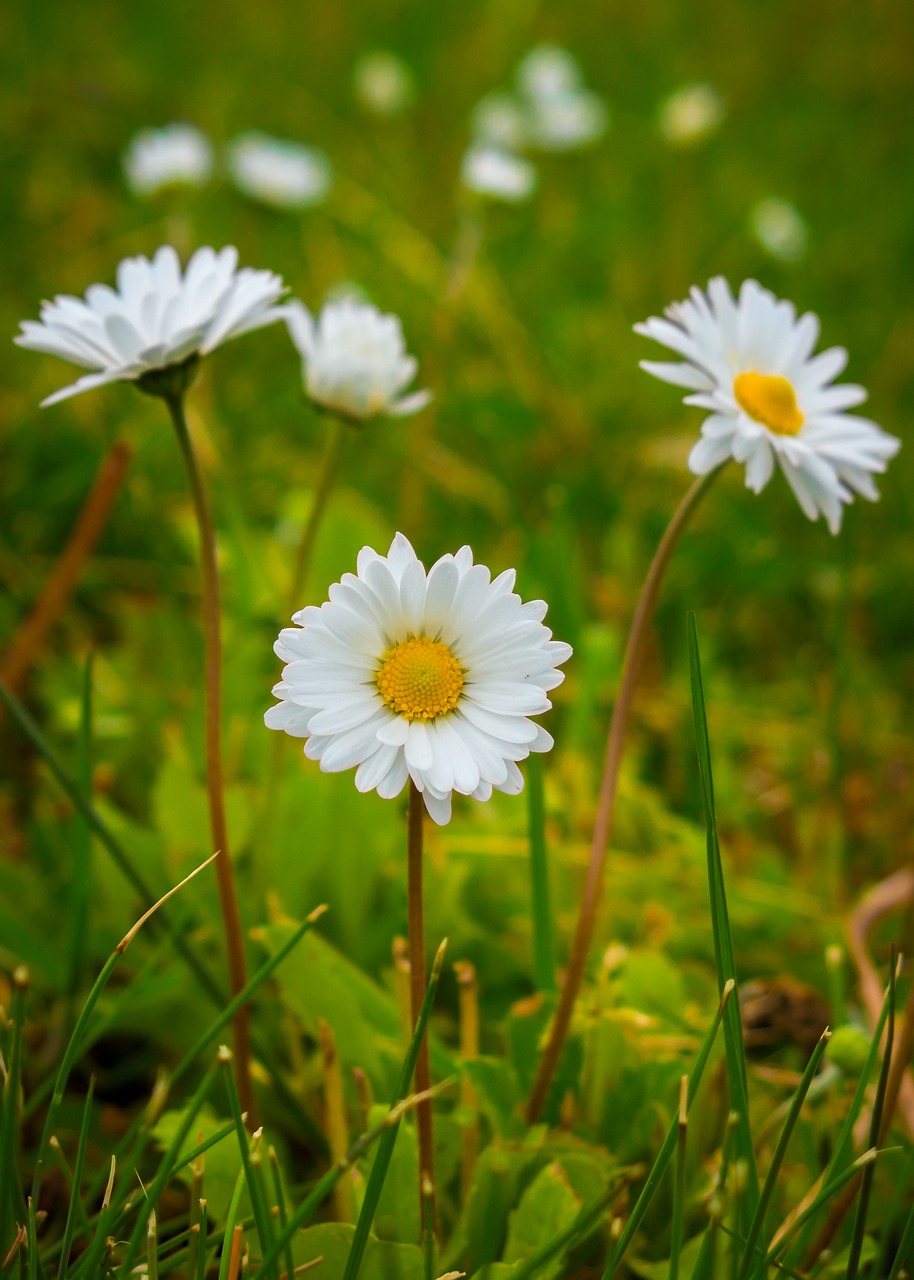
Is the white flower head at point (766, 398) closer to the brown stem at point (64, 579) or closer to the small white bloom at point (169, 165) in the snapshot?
the brown stem at point (64, 579)

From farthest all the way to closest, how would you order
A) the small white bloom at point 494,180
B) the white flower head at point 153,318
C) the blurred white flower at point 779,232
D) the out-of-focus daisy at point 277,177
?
the blurred white flower at point 779,232 < the out-of-focus daisy at point 277,177 < the small white bloom at point 494,180 < the white flower head at point 153,318

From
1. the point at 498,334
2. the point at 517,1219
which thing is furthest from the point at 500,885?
the point at 498,334

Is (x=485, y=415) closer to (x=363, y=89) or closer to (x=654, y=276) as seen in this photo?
(x=654, y=276)

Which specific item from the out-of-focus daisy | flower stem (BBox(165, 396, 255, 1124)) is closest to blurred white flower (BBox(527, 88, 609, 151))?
the out-of-focus daisy

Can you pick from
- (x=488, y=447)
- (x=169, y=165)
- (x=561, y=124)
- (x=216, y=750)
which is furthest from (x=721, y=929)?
(x=561, y=124)

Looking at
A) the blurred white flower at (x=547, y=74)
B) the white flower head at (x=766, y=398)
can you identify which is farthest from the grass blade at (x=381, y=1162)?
the blurred white flower at (x=547, y=74)

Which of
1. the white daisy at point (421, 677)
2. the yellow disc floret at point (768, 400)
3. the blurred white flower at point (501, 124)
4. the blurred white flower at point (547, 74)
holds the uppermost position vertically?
the blurred white flower at point (547, 74)

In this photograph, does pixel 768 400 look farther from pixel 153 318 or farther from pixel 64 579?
pixel 64 579
